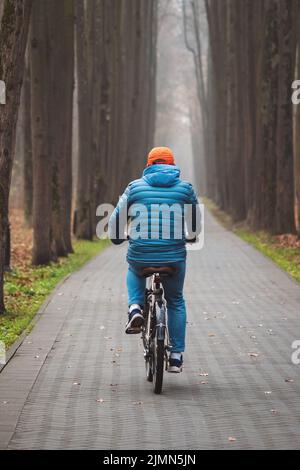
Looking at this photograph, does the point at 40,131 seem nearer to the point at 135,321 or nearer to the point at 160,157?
the point at 160,157

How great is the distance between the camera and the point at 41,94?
1895 cm

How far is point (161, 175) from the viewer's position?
887 cm

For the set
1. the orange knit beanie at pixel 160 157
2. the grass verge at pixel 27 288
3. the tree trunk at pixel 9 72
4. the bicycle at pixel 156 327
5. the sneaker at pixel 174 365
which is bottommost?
the grass verge at pixel 27 288

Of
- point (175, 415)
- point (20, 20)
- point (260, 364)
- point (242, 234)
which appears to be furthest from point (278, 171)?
point (175, 415)

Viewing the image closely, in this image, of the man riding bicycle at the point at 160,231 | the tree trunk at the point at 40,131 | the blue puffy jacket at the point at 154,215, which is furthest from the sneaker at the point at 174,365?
the tree trunk at the point at 40,131

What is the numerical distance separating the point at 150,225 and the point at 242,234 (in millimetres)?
22086

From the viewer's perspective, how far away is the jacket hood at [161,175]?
8.87 m

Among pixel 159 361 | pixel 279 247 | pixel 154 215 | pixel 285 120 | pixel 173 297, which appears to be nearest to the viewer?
pixel 159 361

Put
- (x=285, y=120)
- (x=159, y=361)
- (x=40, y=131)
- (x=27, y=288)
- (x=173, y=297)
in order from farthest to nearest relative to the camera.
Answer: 1. (x=285, y=120)
2. (x=40, y=131)
3. (x=27, y=288)
4. (x=173, y=297)
5. (x=159, y=361)

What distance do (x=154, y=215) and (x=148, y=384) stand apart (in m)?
1.38

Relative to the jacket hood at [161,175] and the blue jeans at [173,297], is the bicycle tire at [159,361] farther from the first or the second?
the jacket hood at [161,175]

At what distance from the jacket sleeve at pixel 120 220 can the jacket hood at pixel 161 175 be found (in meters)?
0.21

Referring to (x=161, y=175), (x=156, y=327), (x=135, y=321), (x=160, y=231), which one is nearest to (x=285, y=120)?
(x=161, y=175)

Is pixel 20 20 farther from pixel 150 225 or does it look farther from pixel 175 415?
pixel 175 415
